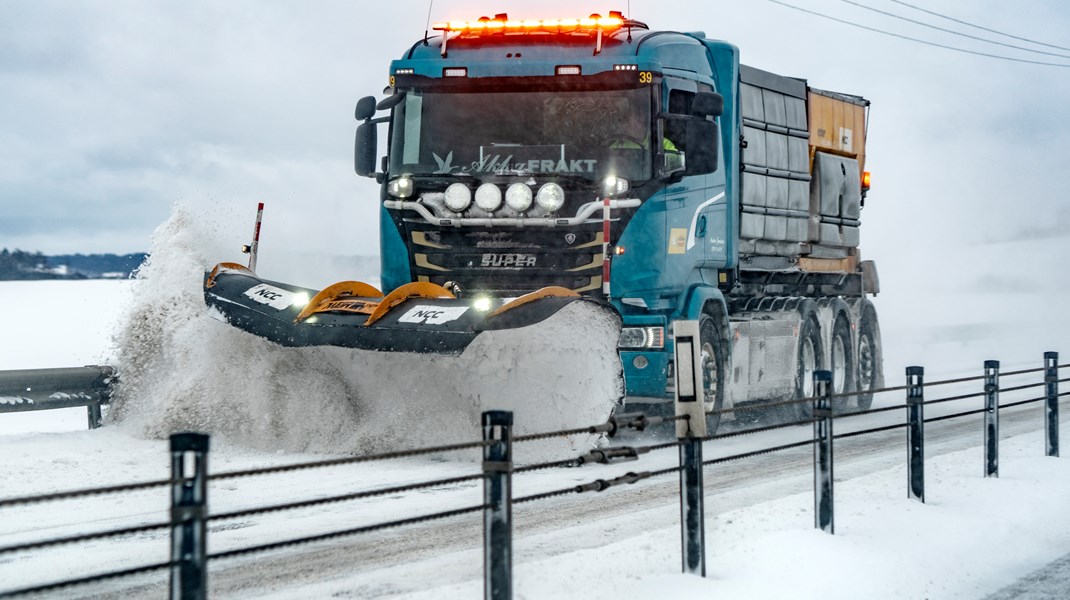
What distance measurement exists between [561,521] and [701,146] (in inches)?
164

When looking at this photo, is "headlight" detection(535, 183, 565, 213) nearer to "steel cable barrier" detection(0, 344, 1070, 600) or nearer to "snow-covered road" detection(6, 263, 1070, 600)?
"snow-covered road" detection(6, 263, 1070, 600)

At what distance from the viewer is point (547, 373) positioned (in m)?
9.92

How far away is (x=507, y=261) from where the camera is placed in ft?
36.5

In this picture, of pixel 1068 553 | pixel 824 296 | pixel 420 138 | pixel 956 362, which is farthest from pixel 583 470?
pixel 956 362

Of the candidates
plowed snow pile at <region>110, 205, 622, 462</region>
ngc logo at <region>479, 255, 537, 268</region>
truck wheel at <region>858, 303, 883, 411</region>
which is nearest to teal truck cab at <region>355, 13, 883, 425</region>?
ngc logo at <region>479, 255, 537, 268</region>

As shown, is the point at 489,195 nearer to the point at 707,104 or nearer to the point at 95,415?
the point at 707,104

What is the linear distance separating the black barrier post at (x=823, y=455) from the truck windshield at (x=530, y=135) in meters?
4.14

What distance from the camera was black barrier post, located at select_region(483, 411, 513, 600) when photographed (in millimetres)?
4773

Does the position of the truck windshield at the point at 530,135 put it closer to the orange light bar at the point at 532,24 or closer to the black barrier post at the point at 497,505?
the orange light bar at the point at 532,24

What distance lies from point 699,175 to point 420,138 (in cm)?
251

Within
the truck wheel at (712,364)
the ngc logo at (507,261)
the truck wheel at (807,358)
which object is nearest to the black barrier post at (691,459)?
the ngc logo at (507,261)

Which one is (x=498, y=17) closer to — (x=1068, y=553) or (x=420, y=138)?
(x=420, y=138)

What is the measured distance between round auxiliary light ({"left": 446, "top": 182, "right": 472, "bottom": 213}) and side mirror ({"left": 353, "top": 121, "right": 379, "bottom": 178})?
101 cm

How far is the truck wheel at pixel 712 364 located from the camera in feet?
40.7
